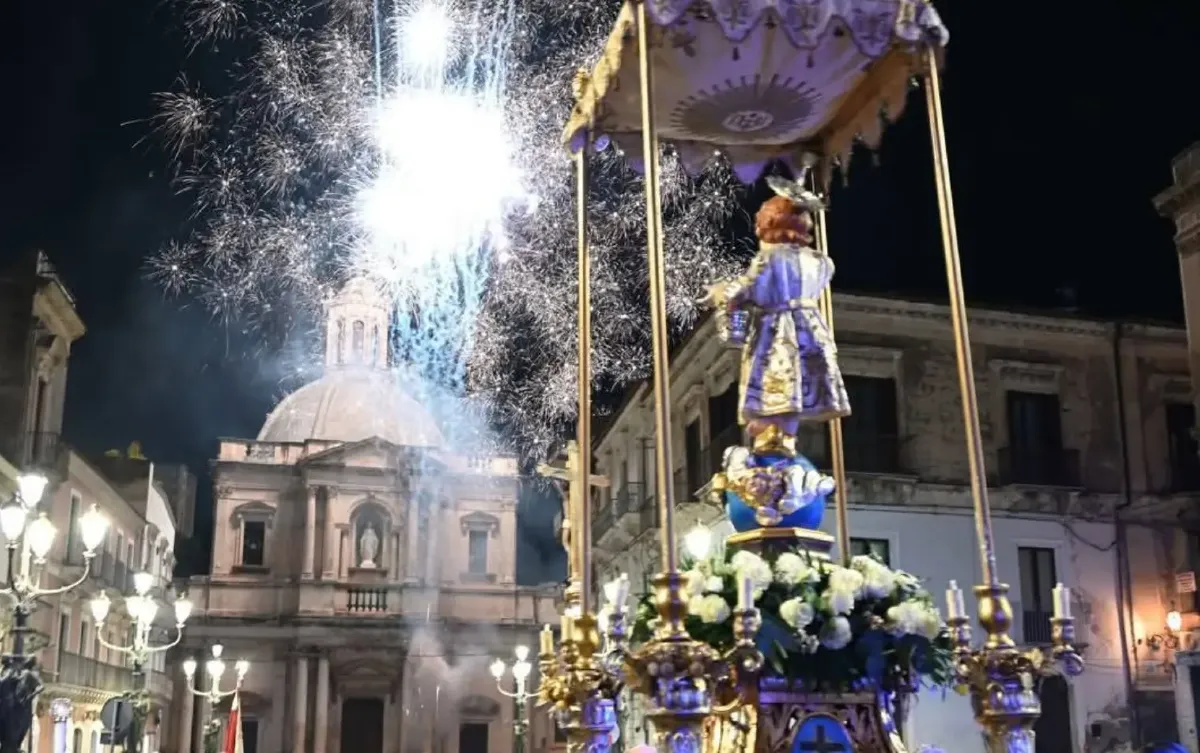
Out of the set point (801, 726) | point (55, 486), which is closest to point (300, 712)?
point (55, 486)

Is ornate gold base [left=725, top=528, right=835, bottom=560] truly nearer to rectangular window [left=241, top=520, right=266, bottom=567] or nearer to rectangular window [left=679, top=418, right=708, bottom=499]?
rectangular window [left=679, top=418, right=708, bottom=499]

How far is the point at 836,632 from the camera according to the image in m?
5.05

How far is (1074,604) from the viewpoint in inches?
809

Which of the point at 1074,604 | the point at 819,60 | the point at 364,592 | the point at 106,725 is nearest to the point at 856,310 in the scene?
the point at 1074,604

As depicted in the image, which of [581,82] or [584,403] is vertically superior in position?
[581,82]

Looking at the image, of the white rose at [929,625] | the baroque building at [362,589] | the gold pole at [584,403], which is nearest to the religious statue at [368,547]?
the baroque building at [362,589]

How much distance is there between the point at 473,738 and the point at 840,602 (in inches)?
1437

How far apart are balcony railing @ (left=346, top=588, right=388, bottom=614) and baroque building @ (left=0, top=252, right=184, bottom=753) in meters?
9.85

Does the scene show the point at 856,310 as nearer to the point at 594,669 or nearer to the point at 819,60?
the point at 819,60

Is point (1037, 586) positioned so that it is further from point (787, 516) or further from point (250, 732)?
point (250, 732)

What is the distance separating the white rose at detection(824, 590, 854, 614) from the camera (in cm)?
507

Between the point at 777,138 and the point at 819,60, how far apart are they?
0.95 m

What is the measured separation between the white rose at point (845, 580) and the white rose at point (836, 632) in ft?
0.39

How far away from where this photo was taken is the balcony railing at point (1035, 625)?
19984 millimetres
